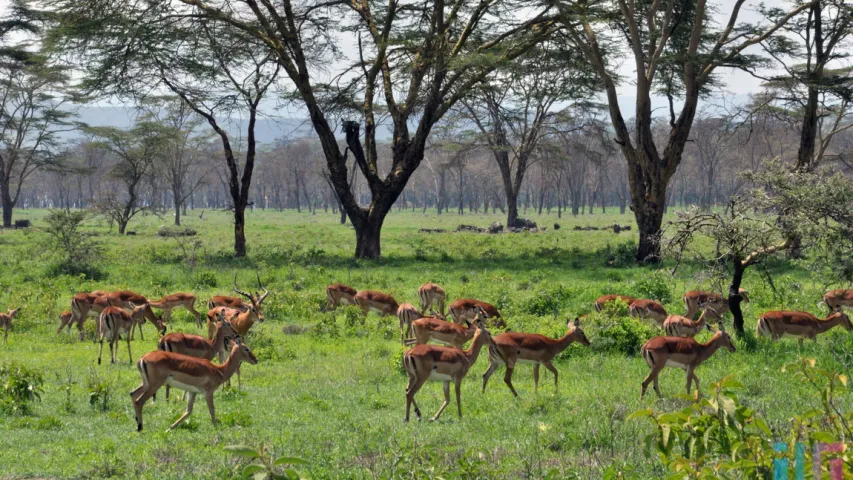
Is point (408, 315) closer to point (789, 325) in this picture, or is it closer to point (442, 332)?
point (442, 332)

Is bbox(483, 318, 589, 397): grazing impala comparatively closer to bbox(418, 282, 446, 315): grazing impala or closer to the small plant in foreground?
bbox(418, 282, 446, 315): grazing impala

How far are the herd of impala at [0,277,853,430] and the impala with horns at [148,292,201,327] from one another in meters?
0.02

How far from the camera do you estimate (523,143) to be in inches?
1742

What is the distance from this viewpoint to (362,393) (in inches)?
406

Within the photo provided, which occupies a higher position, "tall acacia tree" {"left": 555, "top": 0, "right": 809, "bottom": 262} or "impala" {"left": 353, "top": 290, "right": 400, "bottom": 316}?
"tall acacia tree" {"left": 555, "top": 0, "right": 809, "bottom": 262}

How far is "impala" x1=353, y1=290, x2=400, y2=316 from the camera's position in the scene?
15789 mm

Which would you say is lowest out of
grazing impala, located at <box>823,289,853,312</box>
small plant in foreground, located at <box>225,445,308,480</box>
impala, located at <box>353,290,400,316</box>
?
impala, located at <box>353,290,400,316</box>

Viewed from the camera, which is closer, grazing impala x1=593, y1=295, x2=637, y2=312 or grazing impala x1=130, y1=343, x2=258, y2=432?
grazing impala x1=130, y1=343, x2=258, y2=432

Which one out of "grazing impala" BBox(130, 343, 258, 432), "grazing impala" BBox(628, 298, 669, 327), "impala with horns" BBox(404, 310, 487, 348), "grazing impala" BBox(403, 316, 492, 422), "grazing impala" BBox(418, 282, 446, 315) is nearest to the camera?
"grazing impala" BBox(130, 343, 258, 432)

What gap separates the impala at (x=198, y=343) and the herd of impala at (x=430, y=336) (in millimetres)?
13

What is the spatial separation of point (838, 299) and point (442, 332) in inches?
294

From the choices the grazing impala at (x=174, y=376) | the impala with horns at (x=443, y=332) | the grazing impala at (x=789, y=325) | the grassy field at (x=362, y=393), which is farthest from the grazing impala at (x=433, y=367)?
the grazing impala at (x=789, y=325)

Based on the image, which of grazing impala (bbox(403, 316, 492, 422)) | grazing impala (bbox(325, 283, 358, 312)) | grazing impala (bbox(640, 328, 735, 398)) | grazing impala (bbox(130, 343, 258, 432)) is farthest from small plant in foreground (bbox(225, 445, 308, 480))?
grazing impala (bbox(325, 283, 358, 312))

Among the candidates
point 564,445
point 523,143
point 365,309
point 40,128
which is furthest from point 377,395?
point 40,128
